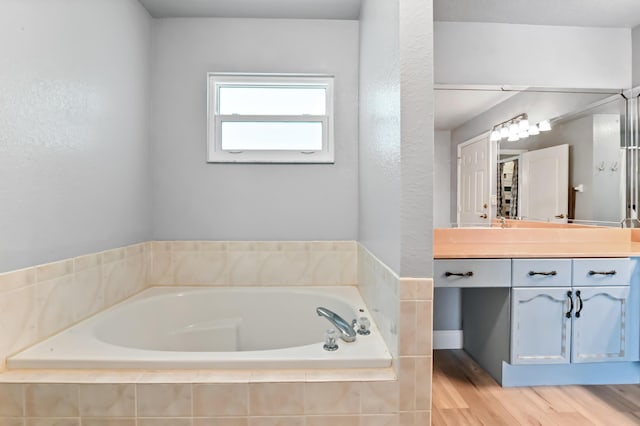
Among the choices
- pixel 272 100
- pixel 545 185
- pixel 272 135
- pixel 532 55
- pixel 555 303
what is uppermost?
pixel 532 55

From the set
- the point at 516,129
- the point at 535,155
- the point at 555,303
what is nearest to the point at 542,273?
the point at 555,303

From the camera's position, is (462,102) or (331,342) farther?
(462,102)

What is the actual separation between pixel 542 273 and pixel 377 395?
1391 millimetres

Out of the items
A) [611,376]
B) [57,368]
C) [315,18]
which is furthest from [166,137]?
[611,376]

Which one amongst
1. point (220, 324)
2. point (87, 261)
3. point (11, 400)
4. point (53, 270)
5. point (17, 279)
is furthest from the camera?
point (220, 324)

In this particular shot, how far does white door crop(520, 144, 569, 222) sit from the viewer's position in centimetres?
245

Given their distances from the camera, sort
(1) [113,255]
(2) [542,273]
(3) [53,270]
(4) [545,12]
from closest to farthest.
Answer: (3) [53,270] < (1) [113,255] < (2) [542,273] < (4) [545,12]

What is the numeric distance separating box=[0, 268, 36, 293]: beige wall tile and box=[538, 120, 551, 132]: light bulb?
313 centimetres

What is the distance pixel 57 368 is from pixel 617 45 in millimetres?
3821

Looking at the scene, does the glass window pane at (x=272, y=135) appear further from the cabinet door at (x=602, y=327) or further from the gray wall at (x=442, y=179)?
the cabinet door at (x=602, y=327)

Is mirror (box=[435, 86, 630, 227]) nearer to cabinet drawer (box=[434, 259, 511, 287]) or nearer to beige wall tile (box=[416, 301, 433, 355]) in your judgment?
cabinet drawer (box=[434, 259, 511, 287])

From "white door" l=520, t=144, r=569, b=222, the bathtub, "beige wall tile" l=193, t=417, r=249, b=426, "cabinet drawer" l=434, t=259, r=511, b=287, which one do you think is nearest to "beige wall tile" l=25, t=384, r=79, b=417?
A: the bathtub

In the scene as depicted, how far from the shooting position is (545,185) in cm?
246

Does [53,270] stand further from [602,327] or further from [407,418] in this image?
[602,327]
